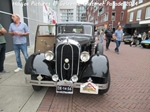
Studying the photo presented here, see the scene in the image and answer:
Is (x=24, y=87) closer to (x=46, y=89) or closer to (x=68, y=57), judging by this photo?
(x=46, y=89)

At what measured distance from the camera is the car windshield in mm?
4375

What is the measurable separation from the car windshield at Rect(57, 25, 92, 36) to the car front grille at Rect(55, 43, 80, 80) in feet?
5.73

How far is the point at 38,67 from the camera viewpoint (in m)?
2.80

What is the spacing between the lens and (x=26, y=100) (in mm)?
2812

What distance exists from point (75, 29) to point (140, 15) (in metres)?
21.2

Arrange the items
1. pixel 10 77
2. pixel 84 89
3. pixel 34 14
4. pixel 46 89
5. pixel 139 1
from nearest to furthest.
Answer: pixel 84 89
pixel 46 89
pixel 10 77
pixel 34 14
pixel 139 1

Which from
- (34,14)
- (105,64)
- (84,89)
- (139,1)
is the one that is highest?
(139,1)

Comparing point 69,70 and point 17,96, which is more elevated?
point 69,70

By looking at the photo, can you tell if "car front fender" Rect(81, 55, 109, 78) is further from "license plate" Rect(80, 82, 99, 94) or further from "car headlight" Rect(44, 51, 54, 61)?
"car headlight" Rect(44, 51, 54, 61)

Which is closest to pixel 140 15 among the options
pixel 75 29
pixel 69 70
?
pixel 75 29

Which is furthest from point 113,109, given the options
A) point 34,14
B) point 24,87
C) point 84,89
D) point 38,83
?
point 34,14

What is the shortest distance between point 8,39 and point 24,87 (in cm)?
468

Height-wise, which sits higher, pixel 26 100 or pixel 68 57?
pixel 68 57

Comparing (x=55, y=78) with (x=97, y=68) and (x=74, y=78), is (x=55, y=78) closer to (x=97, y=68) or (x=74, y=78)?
(x=74, y=78)
